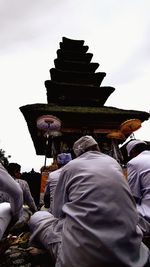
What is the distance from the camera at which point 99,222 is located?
2488mm

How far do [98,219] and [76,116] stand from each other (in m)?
10.7

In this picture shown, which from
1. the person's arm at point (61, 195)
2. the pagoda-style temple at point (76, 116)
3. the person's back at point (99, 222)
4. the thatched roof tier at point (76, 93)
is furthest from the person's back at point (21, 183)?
the thatched roof tier at point (76, 93)

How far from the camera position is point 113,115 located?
13.1 m

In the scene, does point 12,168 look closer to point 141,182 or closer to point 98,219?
point 141,182

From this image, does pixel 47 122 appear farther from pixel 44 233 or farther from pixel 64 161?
pixel 44 233

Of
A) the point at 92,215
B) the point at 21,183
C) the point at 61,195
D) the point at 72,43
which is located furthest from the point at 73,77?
the point at 92,215

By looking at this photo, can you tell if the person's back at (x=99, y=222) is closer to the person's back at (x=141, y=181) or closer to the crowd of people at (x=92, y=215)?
the crowd of people at (x=92, y=215)

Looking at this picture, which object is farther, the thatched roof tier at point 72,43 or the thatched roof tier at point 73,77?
the thatched roof tier at point 72,43

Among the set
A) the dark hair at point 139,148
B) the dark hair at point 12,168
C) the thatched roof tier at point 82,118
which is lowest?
the thatched roof tier at point 82,118

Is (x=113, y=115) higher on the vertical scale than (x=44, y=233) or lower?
lower

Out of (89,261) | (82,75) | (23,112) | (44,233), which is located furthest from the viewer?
(82,75)

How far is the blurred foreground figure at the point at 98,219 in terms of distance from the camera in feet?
7.89

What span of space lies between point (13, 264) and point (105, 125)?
10.2 metres

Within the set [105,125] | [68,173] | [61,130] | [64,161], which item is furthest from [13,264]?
[105,125]
